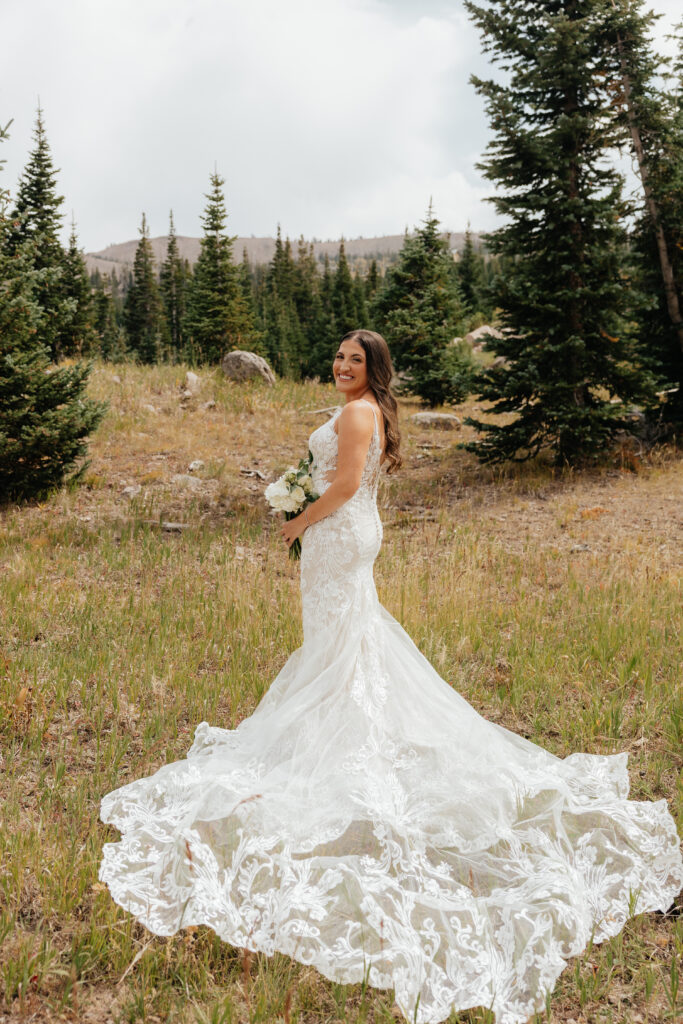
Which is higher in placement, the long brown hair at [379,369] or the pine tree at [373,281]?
the pine tree at [373,281]

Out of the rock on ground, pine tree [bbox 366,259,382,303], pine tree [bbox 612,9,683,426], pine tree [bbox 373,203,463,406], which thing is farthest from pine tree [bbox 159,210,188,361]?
pine tree [bbox 612,9,683,426]

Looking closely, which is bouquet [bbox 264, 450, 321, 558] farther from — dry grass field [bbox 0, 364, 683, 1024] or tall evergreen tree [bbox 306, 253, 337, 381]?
tall evergreen tree [bbox 306, 253, 337, 381]

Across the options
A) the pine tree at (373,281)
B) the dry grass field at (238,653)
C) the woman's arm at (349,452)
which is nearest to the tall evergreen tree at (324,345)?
the pine tree at (373,281)

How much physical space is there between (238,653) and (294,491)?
1.86 metres

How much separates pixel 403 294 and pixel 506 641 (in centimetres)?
1775

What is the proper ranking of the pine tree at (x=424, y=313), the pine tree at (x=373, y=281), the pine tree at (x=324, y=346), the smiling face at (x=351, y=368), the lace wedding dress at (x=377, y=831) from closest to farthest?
the lace wedding dress at (x=377, y=831)
the smiling face at (x=351, y=368)
the pine tree at (x=424, y=313)
the pine tree at (x=324, y=346)
the pine tree at (x=373, y=281)

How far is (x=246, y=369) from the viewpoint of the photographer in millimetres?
19141

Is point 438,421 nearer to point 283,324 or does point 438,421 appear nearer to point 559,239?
point 559,239

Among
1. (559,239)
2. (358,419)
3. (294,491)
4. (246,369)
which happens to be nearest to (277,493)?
(294,491)

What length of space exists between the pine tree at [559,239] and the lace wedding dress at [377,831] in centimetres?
869

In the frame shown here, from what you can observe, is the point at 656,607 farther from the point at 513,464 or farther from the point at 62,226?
the point at 62,226

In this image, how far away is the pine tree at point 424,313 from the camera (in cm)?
2036

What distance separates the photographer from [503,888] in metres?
2.99

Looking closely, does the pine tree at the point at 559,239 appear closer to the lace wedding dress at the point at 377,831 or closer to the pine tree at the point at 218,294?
the lace wedding dress at the point at 377,831
